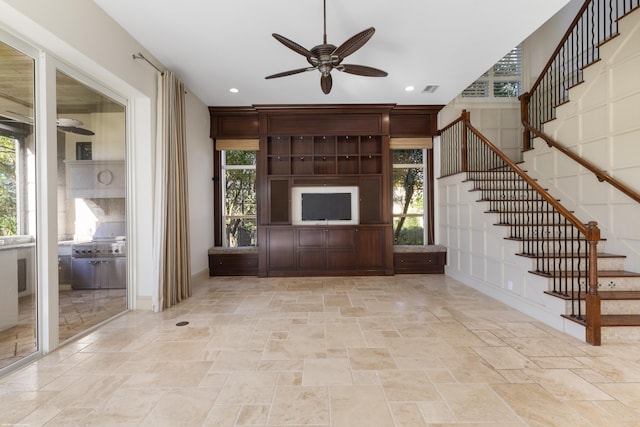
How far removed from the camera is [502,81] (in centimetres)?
583

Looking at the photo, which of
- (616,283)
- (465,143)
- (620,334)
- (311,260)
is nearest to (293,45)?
(465,143)

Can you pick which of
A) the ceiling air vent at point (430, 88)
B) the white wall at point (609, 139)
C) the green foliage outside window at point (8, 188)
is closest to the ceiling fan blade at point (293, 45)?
the green foliage outside window at point (8, 188)

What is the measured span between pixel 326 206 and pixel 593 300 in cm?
391

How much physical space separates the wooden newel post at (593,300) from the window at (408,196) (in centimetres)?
335

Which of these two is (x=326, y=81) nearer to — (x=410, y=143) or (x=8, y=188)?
(x=8, y=188)

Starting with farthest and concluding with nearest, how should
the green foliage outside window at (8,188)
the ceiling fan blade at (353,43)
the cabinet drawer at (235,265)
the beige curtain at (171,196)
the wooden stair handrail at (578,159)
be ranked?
1. the cabinet drawer at (235,265)
2. the beige curtain at (171,196)
3. the wooden stair handrail at (578,159)
4. the ceiling fan blade at (353,43)
5. the green foliage outside window at (8,188)

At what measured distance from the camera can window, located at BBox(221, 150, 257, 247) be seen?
232 inches

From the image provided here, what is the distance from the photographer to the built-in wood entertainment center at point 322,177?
17.6ft

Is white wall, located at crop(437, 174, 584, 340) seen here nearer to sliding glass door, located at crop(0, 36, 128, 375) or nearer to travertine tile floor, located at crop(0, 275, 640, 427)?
travertine tile floor, located at crop(0, 275, 640, 427)

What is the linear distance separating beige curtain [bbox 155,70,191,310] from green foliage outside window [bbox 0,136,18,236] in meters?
1.36

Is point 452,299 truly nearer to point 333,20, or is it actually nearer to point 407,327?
point 407,327

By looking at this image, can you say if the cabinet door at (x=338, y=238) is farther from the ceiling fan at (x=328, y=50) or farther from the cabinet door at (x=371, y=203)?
the ceiling fan at (x=328, y=50)

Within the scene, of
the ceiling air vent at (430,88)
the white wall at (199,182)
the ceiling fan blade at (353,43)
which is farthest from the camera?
the white wall at (199,182)

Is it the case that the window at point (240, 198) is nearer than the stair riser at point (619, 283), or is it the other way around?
the stair riser at point (619, 283)
